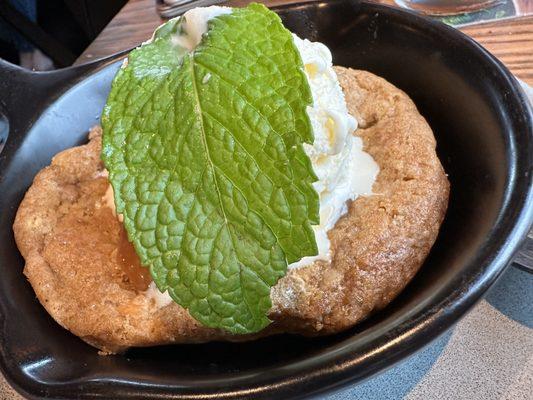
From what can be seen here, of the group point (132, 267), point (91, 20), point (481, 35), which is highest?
point (132, 267)

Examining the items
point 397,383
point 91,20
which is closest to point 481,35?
point 397,383

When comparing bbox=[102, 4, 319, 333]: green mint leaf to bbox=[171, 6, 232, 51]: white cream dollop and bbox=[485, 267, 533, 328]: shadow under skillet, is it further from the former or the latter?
bbox=[485, 267, 533, 328]: shadow under skillet

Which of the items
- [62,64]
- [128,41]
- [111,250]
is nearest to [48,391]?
[111,250]

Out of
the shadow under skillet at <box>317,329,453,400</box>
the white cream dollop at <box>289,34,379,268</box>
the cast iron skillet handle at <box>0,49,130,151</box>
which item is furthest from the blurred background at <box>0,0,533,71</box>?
the shadow under skillet at <box>317,329,453,400</box>

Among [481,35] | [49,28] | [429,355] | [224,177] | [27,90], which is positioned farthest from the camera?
[49,28]

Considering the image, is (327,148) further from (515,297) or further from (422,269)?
(515,297)

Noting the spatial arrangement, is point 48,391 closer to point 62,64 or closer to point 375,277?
point 375,277

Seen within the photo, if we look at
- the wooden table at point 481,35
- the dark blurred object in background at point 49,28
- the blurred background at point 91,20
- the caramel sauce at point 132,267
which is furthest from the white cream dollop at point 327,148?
the dark blurred object in background at point 49,28
